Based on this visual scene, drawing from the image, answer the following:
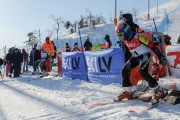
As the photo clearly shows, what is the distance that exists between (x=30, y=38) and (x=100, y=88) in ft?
174

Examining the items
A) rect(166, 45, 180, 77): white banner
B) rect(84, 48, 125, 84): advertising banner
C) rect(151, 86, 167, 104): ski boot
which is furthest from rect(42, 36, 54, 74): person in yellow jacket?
rect(151, 86, 167, 104): ski boot

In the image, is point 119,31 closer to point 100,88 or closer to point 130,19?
point 130,19

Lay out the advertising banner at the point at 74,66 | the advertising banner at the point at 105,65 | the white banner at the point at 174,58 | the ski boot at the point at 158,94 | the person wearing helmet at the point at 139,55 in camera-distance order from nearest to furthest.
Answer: the ski boot at the point at 158,94 → the person wearing helmet at the point at 139,55 → the advertising banner at the point at 105,65 → the white banner at the point at 174,58 → the advertising banner at the point at 74,66

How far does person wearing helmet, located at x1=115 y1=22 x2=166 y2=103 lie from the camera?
6139 mm

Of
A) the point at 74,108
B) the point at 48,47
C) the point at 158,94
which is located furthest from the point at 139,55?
the point at 48,47

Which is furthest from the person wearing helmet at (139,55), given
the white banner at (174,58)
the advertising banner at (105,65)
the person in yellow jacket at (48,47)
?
the person in yellow jacket at (48,47)

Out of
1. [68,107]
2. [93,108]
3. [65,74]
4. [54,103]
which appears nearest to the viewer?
[93,108]

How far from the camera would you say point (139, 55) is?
21.2ft

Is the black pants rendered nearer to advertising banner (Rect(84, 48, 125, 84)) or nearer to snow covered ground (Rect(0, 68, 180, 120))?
snow covered ground (Rect(0, 68, 180, 120))

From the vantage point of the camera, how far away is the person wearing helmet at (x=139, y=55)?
614 centimetres

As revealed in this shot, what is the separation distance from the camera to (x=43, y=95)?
844 centimetres

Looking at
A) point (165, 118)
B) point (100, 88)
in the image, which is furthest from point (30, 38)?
point (165, 118)

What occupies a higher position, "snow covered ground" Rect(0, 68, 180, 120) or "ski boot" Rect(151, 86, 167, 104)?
"ski boot" Rect(151, 86, 167, 104)

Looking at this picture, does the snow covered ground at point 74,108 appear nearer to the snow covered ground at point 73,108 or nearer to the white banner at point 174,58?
the snow covered ground at point 73,108
